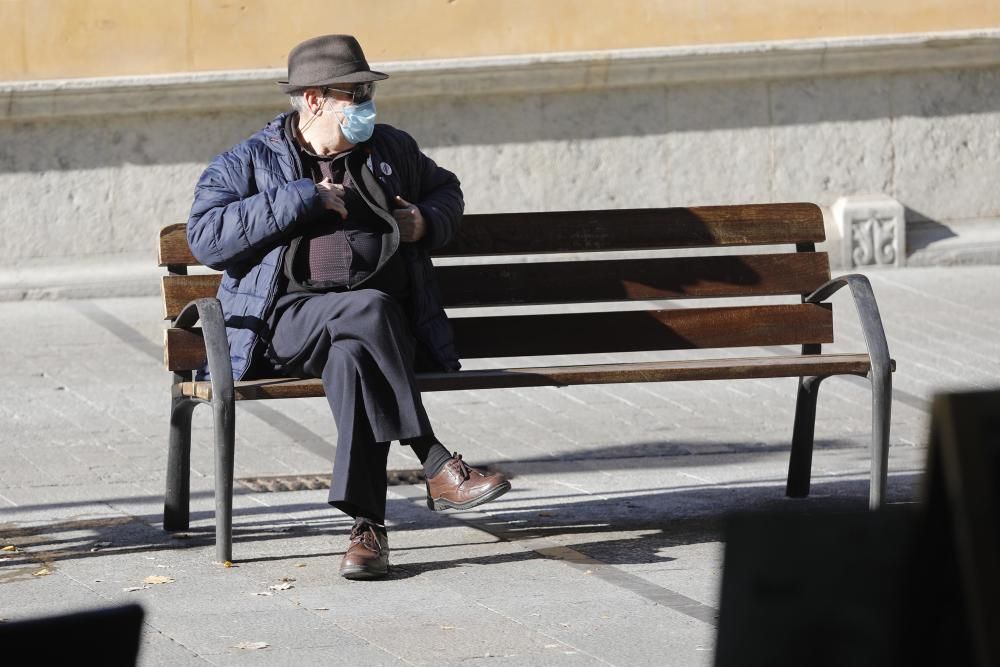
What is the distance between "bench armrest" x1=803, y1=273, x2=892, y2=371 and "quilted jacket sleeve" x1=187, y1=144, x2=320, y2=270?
1.64m

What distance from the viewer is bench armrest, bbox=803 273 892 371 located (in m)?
4.94

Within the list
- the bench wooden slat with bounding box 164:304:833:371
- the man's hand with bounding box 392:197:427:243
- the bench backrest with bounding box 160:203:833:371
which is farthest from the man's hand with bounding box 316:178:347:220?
the bench wooden slat with bounding box 164:304:833:371

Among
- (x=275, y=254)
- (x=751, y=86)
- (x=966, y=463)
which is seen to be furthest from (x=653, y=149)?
(x=966, y=463)

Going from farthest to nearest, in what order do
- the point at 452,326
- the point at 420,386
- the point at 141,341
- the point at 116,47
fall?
the point at 116,47, the point at 141,341, the point at 452,326, the point at 420,386

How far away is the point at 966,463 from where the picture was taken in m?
1.43

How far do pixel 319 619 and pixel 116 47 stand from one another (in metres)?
6.42

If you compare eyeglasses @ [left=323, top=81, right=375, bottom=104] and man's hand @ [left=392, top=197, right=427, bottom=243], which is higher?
eyeglasses @ [left=323, top=81, right=375, bottom=104]

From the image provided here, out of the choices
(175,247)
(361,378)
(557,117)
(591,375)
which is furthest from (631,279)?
(557,117)

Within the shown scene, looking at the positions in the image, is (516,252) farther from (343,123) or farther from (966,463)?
(966,463)

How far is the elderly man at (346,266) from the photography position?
15.0 ft

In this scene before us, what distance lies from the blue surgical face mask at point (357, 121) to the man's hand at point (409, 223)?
0.73 ft

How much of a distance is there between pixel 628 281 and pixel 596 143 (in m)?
5.05

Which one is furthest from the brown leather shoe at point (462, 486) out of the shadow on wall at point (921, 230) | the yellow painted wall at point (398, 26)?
Result: the shadow on wall at point (921, 230)

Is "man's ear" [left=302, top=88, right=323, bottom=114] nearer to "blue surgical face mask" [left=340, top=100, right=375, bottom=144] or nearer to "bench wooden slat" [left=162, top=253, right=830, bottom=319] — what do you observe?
"blue surgical face mask" [left=340, top=100, right=375, bottom=144]
